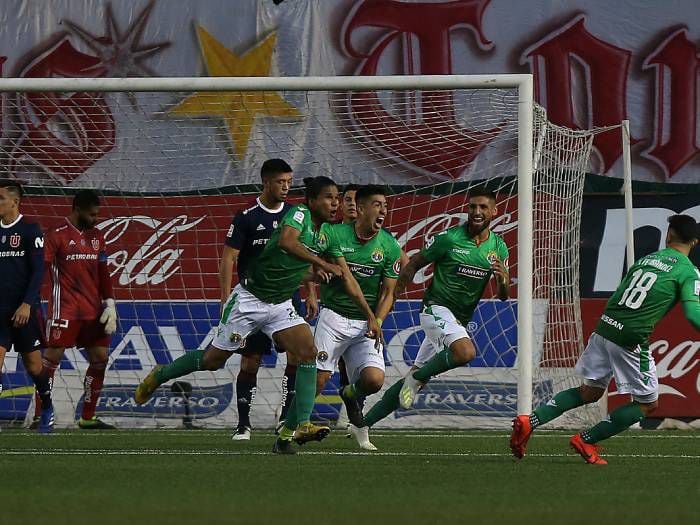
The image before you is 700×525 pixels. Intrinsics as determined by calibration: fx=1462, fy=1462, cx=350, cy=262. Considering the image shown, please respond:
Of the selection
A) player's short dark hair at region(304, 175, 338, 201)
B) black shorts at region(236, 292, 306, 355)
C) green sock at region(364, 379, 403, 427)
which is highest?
player's short dark hair at region(304, 175, 338, 201)

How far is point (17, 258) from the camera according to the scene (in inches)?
488

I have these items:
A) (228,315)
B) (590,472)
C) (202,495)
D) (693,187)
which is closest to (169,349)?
(228,315)

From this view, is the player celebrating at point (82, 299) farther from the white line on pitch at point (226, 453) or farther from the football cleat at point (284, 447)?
the football cleat at point (284, 447)

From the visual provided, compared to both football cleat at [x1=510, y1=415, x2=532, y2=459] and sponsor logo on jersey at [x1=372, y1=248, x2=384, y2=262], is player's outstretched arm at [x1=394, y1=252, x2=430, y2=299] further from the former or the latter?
football cleat at [x1=510, y1=415, x2=532, y2=459]

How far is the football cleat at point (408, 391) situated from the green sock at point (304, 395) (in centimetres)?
117

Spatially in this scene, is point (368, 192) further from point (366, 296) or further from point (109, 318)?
point (109, 318)

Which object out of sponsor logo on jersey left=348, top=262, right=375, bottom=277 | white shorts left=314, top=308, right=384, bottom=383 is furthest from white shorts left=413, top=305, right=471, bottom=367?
sponsor logo on jersey left=348, top=262, right=375, bottom=277

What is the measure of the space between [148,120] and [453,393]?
467 centimetres

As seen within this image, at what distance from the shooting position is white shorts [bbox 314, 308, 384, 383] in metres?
11.3

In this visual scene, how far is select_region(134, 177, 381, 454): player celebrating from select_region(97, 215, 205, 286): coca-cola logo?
381cm

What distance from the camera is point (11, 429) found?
13836 millimetres

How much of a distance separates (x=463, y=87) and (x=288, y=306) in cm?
228

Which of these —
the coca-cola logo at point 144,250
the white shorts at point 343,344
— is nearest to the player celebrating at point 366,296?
the white shorts at point 343,344

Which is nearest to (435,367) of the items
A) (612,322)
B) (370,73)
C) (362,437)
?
(362,437)
